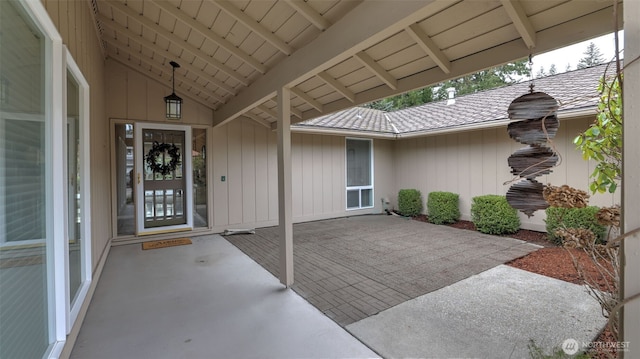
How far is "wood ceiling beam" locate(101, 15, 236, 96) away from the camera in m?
4.10

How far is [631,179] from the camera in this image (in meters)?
0.88

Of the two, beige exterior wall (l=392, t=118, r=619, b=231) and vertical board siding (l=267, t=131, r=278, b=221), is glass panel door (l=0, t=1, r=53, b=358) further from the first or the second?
beige exterior wall (l=392, t=118, r=619, b=231)

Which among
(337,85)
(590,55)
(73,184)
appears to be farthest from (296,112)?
(590,55)

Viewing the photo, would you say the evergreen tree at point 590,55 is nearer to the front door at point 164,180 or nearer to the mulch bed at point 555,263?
the mulch bed at point 555,263

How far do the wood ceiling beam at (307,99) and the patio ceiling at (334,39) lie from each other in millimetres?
17

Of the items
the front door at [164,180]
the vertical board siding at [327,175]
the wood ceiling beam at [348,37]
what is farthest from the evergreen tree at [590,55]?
the front door at [164,180]

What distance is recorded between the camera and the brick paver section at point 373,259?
10.6 ft

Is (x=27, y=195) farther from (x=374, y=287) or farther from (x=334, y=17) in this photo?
(x=374, y=287)

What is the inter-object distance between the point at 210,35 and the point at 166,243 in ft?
13.0

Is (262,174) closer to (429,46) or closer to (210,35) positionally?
(210,35)

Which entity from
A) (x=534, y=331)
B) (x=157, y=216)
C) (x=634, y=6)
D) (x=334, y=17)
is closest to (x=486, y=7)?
(x=334, y=17)

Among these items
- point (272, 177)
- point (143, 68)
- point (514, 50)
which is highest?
point (143, 68)

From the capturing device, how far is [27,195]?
5.48 feet

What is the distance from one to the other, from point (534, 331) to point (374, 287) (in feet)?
5.09
